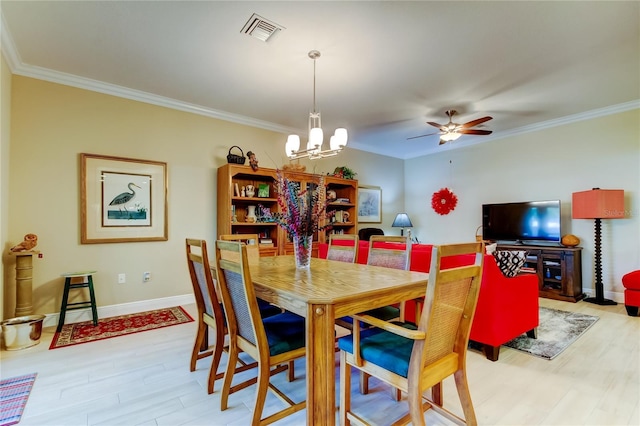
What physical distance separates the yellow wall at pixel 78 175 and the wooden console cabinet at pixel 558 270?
4690 mm

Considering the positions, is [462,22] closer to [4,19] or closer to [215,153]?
[215,153]

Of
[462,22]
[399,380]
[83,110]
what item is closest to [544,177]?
[462,22]

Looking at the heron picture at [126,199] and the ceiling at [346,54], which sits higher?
the ceiling at [346,54]

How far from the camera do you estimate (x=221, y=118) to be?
432 centimetres

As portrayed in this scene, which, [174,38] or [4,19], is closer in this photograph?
[4,19]

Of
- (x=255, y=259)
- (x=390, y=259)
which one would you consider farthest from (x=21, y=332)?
(x=390, y=259)

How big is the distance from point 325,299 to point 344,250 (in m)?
1.47

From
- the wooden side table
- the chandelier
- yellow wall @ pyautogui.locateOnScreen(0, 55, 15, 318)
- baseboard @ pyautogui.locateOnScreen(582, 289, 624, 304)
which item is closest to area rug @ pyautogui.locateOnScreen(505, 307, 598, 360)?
baseboard @ pyautogui.locateOnScreen(582, 289, 624, 304)

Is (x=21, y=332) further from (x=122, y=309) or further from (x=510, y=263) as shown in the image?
(x=510, y=263)

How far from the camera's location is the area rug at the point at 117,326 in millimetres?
2814

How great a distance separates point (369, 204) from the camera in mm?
6211

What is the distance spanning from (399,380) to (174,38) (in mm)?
2983

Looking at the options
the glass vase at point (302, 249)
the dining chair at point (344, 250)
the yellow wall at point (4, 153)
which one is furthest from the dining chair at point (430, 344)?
the yellow wall at point (4, 153)

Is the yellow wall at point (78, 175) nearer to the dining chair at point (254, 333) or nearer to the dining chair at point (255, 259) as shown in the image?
the dining chair at point (255, 259)
